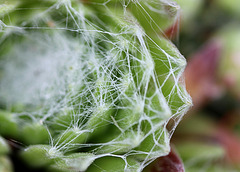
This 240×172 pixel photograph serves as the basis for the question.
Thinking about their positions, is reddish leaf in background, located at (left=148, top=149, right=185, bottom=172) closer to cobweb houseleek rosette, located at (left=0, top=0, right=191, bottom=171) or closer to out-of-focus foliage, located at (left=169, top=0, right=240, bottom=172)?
cobweb houseleek rosette, located at (left=0, top=0, right=191, bottom=171)

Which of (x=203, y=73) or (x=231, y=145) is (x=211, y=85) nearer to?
(x=203, y=73)

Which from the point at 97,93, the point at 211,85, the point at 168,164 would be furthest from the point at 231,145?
the point at 97,93

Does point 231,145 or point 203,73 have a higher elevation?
point 203,73

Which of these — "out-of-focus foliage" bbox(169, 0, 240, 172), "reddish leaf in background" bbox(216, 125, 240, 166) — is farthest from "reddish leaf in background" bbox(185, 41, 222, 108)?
"reddish leaf in background" bbox(216, 125, 240, 166)

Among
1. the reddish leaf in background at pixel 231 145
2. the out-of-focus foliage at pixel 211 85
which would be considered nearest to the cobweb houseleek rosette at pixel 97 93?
the out-of-focus foliage at pixel 211 85

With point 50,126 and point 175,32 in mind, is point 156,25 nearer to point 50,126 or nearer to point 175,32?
point 175,32
